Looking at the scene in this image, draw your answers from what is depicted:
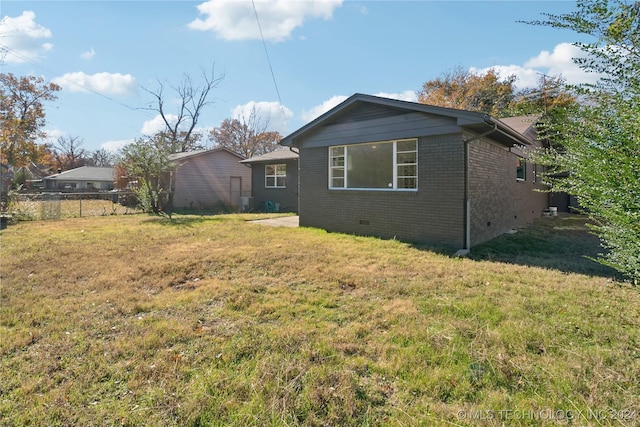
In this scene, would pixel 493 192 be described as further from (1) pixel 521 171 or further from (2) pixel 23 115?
(2) pixel 23 115

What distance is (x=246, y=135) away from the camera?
132ft

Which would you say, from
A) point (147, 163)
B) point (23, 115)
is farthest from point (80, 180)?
point (147, 163)

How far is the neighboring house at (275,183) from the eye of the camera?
55.3 ft

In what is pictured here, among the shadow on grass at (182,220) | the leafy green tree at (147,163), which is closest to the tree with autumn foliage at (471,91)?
the shadow on grass at (182,220)

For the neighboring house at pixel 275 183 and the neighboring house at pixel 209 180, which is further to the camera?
the neighboring house at pixel 209 180

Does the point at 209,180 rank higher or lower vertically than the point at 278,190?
higher

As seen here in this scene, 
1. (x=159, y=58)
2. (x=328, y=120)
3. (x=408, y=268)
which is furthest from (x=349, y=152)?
(x=159, y=58)

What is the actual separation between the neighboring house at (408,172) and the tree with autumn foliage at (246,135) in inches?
1245

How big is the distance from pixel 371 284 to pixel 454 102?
25113 millimetres

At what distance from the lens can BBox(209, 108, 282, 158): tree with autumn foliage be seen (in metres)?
39.9

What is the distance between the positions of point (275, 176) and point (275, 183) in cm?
39

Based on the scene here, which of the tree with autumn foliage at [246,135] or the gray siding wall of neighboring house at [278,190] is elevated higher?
the tree with autumn foliage at [246,135]

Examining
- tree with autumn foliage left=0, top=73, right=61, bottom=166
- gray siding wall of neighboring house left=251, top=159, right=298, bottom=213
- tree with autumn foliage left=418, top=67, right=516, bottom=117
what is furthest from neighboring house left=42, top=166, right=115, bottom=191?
tree with autumn foliage left=418, top=67, right=516, bottom=117

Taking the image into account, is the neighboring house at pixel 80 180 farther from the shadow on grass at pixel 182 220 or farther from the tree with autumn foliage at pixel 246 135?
the shadow on grass at pixel 182 220
